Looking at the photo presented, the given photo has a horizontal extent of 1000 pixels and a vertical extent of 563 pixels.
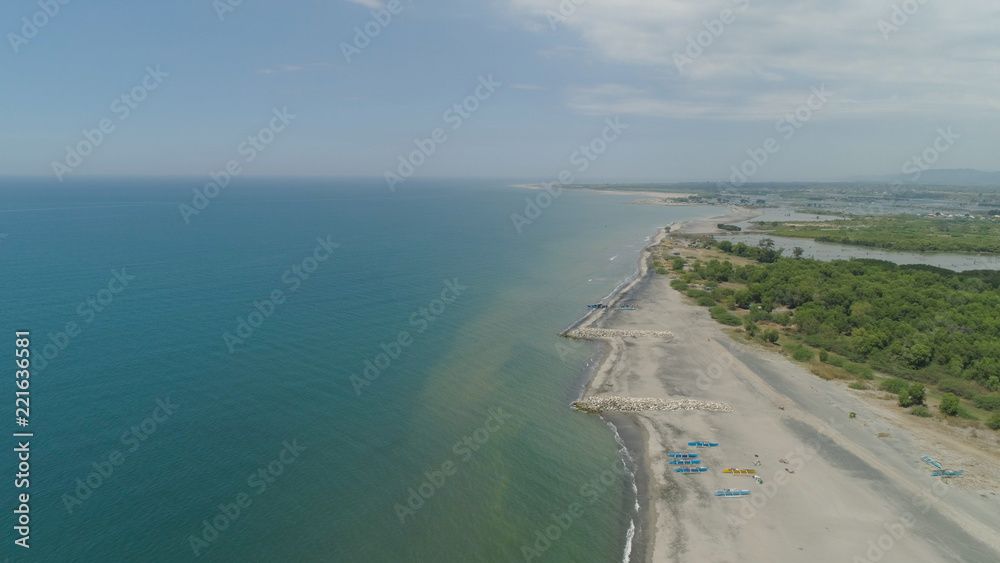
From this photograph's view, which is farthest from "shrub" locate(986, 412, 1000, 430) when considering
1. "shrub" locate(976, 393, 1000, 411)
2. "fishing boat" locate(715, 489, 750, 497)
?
"fishing boat" locate(715, 489, 750, 497)

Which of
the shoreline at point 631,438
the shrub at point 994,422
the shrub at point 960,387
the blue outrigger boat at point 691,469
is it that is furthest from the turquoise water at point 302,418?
the shrub at point 960,387

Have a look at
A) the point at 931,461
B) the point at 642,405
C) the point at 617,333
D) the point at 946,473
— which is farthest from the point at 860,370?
the point at 617,333

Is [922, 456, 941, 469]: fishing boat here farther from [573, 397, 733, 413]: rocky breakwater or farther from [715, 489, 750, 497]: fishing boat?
[715, 489, 750, 497]: fishing boat

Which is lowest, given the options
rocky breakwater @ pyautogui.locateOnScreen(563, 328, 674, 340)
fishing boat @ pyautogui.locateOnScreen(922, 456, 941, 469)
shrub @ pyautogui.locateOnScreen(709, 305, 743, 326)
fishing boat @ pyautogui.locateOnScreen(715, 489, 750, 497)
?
fishing boat @ pyautogui.locateOnScreen(715, 489, 750, 497)

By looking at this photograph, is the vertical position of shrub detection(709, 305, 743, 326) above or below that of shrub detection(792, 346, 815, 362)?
above

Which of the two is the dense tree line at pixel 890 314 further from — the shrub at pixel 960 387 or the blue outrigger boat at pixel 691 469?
the blue outrigger boat at pixel 691 469

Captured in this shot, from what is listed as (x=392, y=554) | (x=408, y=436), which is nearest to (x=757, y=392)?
(x=408, y=436)
